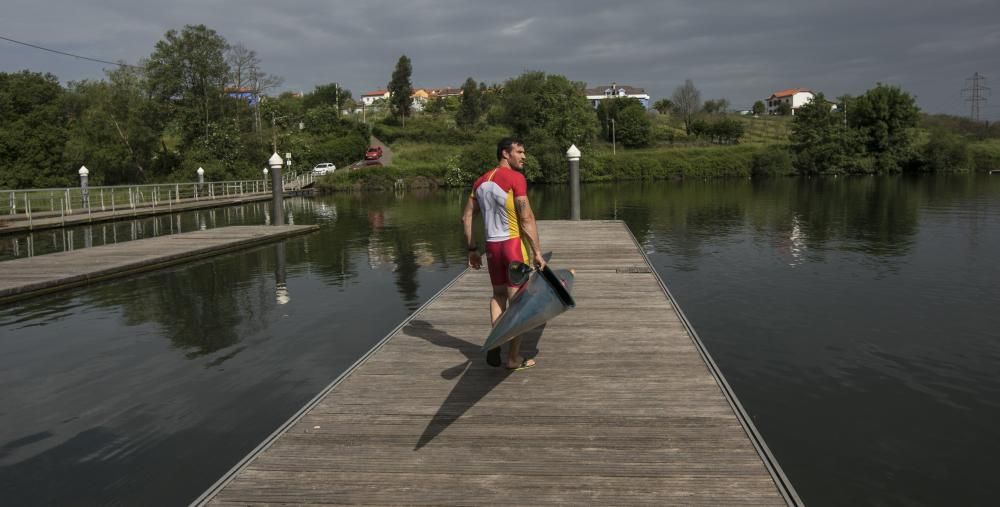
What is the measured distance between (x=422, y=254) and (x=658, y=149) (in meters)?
71.4

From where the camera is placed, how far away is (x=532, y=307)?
5.17 m

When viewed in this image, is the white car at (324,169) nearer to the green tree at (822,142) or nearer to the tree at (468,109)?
the tree at (468,109)

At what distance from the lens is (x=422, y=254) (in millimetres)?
17859

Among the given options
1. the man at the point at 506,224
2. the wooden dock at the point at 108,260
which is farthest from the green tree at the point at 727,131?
the man at the point at 506,224

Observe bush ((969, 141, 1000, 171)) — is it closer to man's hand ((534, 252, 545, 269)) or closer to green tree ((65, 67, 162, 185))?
green tree ((65, 67, 162, 185))

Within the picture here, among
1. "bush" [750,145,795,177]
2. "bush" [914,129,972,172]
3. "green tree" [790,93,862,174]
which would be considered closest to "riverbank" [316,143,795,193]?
"bush" [750,145,795,177]

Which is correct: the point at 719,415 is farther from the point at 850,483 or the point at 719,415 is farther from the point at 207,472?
A: the point at 207,472

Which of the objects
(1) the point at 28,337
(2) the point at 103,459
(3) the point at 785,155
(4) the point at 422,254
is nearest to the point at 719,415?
(2) the point at 103,459

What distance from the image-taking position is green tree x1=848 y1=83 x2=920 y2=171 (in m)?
75.0

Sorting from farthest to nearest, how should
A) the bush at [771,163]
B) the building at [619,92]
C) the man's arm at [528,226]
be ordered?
1. the building at [619,92]
2. the bush at [771,163]
3. the man's arm at [528,226]

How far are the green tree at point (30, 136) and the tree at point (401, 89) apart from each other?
4953cm

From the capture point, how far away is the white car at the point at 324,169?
6504 centimetres

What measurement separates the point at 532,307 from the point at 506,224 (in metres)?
0.92

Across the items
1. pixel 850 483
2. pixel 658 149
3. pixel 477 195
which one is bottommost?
pixel 850 483
